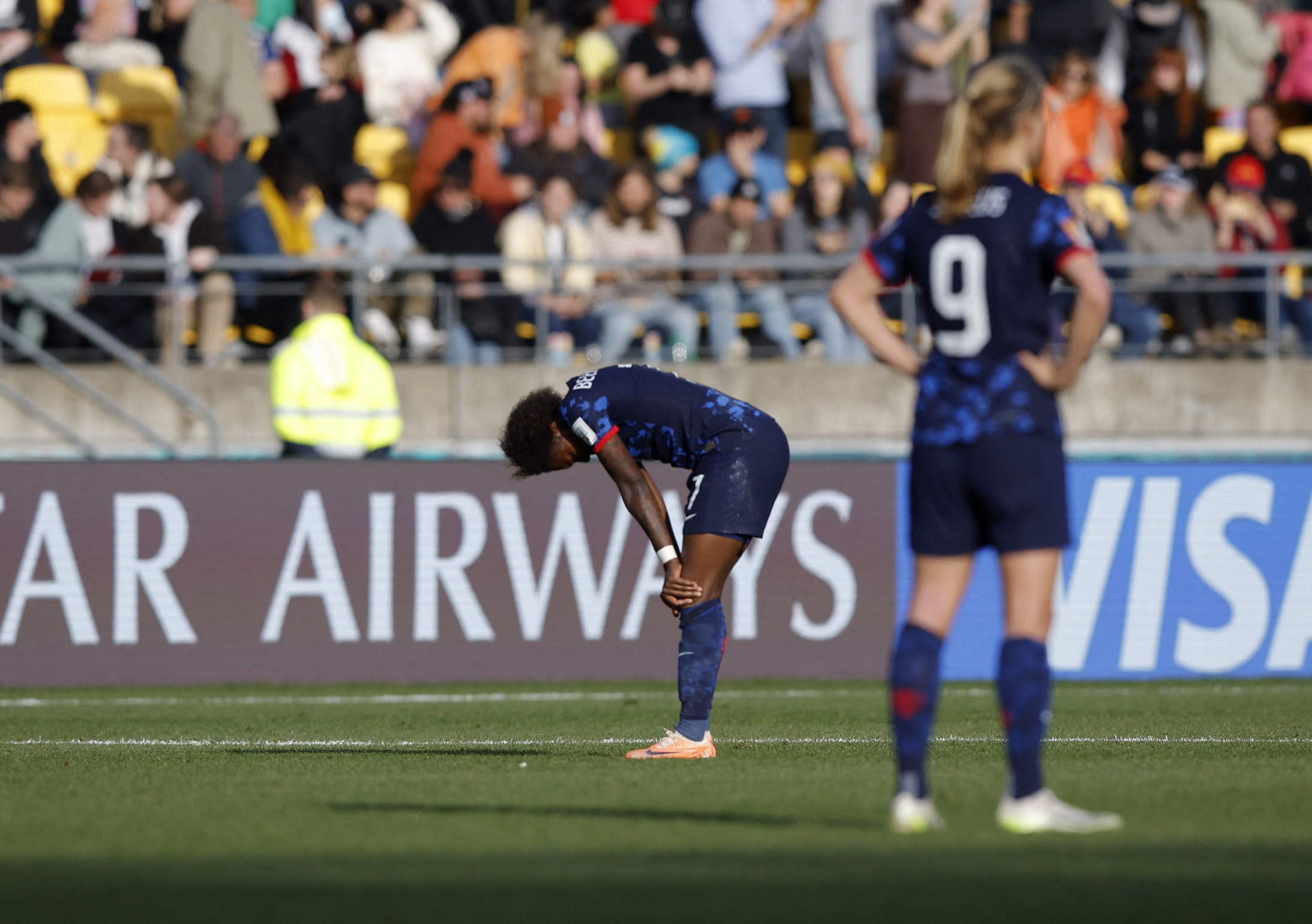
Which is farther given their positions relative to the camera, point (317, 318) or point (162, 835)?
point (317, 318)

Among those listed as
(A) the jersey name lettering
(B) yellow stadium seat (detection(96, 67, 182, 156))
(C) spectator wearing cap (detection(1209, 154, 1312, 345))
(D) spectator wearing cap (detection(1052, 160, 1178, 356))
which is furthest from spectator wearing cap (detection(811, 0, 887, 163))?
(A) the jersey name lettering

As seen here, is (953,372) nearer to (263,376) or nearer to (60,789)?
(60,789)

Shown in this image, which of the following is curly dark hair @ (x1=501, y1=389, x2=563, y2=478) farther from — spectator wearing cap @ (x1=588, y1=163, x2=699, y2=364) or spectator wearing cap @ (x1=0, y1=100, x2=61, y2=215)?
spectator wearing cap @ (x1=0, y1=100, x2=61, y2=215)

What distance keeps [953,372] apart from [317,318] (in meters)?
9.32

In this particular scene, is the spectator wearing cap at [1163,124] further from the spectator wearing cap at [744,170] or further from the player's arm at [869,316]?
the player's arm at [869,316]

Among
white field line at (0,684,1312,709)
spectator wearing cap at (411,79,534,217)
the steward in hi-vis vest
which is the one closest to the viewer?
white field line at (0,684,1312,709)

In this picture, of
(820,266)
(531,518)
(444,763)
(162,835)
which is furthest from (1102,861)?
(820,266)

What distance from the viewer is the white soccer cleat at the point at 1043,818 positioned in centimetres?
622

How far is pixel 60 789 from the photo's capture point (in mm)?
Answer: 8219

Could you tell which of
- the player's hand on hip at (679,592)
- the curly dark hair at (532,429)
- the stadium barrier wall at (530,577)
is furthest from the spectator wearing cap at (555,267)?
the player's hand on hip at (679,592)

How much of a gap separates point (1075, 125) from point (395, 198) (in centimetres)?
607

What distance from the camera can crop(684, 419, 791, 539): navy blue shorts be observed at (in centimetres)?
921

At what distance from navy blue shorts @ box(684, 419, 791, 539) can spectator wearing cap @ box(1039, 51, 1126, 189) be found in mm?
10349

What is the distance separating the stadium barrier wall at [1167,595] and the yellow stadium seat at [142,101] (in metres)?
8.20
